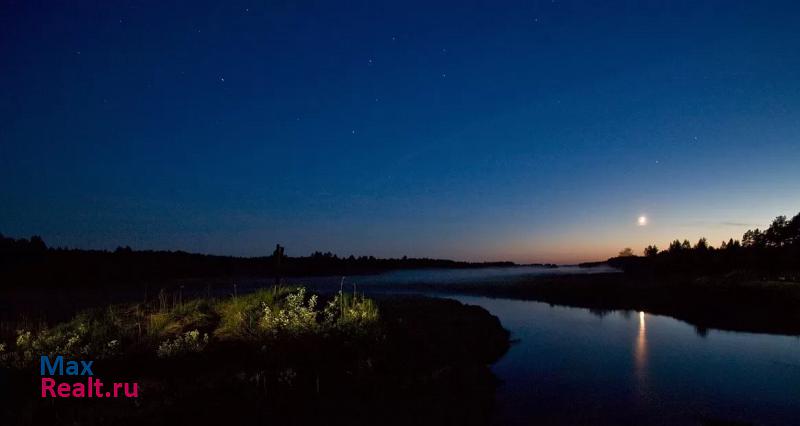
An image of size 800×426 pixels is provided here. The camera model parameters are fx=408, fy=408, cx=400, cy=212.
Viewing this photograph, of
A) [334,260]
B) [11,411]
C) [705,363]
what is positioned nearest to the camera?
[11,411]

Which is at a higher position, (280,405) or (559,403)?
(280,405)

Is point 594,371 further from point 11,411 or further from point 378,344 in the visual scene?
point 11,411

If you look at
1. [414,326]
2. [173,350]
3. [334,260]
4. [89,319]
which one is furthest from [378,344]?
[334,260]

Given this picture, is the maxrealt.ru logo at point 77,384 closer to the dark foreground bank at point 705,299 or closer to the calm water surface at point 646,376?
the calm water surface at point 646,376

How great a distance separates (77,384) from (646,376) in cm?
1946

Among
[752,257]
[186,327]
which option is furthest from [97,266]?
[752,257]

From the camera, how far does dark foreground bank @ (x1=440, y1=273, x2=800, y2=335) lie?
3026 centimetres

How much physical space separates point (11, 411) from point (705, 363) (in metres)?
24.9

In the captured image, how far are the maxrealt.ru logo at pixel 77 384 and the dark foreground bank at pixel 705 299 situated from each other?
3274 cm

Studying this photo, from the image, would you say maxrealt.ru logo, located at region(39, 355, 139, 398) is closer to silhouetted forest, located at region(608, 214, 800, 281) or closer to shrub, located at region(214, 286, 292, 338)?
shrub, located at region(214, 286, 292, 338)

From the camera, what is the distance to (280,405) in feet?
31.6

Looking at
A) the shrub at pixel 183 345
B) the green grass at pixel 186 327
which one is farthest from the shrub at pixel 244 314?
the shrub at pixel 183 345

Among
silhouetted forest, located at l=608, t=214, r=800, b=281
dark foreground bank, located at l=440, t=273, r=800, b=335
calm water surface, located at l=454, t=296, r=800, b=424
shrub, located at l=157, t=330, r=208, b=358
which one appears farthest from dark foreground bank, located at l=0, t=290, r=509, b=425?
silhouetted forest, located at l=608, t=214, r=800, b=281

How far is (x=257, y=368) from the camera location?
35.8ft
